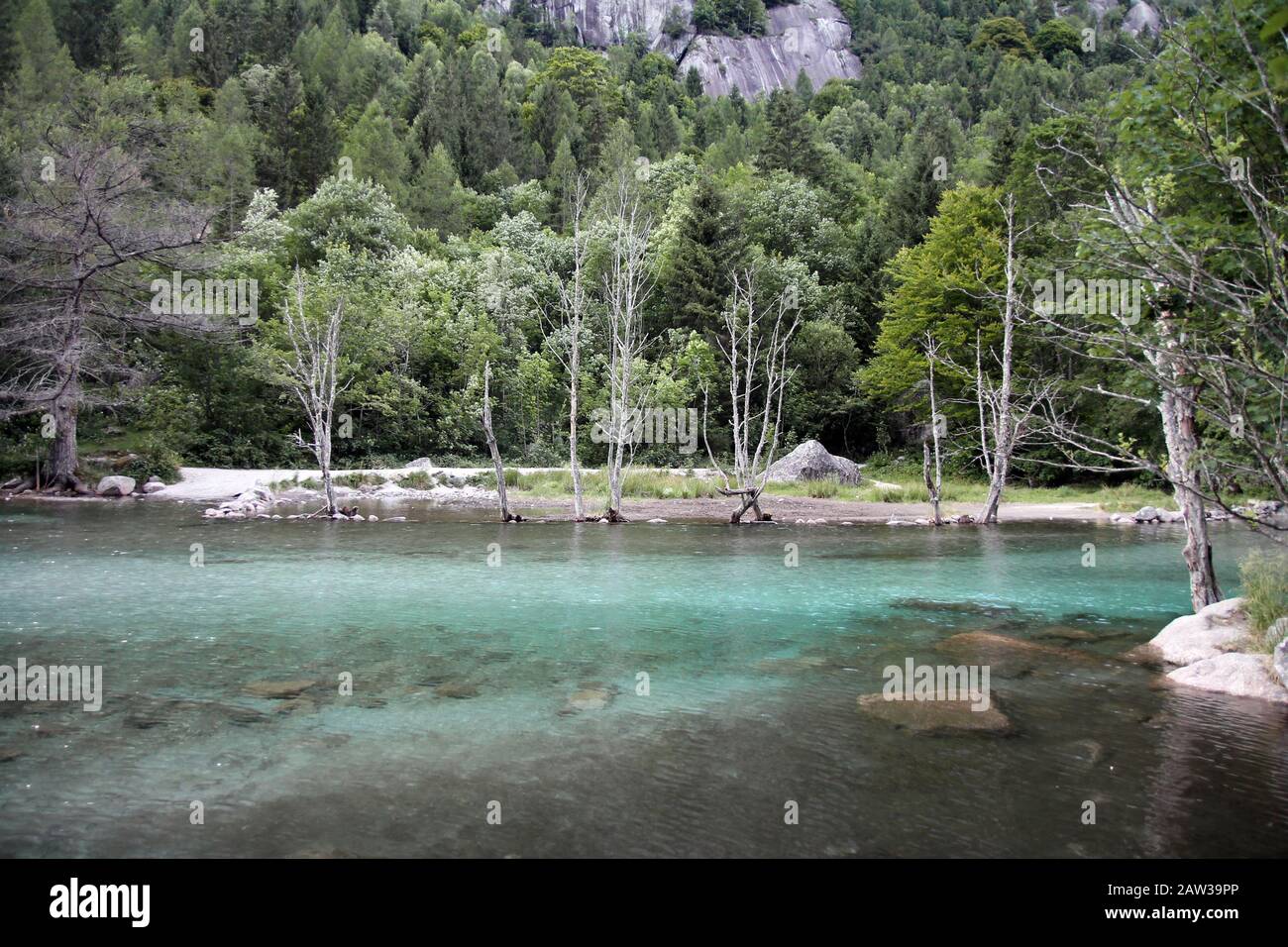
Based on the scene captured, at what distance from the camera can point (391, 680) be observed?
10.2 m

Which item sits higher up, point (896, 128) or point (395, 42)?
point (395, 42)

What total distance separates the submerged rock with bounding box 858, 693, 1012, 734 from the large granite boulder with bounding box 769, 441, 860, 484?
28055 mm

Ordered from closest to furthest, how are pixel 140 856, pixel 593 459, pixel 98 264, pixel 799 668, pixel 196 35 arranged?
1. pixel 140 856
2. pixel 799 668
3. pixel 98 264
4. pixel 593 459
5. pixel 196 35

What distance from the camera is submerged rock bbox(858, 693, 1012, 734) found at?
28.3 feet

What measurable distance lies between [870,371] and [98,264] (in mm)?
33621

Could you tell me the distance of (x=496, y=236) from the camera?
55.8 meters

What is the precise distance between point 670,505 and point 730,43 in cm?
13786

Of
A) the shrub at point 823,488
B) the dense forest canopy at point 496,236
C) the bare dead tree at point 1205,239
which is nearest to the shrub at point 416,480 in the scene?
the dense forest canopy at point 496,236

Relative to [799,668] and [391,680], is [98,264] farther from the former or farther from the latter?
[799,668]

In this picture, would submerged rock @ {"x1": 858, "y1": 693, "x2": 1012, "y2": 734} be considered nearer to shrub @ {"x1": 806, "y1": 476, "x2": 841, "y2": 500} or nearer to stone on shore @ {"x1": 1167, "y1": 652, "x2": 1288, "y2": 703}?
stone on shore @ {"x1": 1167, "y1": 652, "x2": 1288, "y2": 703}

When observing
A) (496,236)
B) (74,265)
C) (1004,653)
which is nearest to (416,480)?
(74,265)

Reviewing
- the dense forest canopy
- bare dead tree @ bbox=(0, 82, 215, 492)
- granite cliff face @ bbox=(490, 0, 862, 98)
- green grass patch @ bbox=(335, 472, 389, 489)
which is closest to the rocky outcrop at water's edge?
the dense forest canopy
